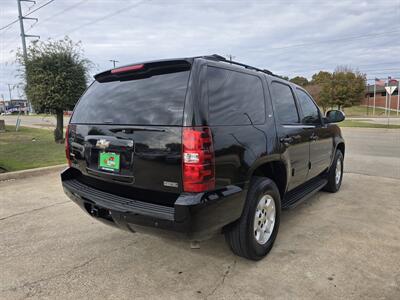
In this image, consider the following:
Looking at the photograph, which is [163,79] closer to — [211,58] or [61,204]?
[211,58]

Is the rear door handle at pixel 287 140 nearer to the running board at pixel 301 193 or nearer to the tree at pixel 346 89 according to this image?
the running board at pixel 301 193

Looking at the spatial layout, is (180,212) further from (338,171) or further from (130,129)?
(338,171)

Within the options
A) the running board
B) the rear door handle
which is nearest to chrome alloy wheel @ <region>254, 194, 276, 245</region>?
the running board

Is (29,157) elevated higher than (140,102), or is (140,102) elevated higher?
(140,102)

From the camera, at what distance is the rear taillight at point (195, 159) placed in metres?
2.35

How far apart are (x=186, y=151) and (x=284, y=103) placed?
1.93 meters

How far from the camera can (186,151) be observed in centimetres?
236

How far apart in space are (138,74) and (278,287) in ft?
7.42

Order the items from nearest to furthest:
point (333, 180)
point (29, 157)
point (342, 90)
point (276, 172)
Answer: point (276, 172), point (333, 180), point (29, 157), point (342, 90)

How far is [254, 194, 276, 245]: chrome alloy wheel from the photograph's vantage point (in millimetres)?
3078

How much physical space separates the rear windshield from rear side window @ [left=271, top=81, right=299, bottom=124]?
4.56 feet

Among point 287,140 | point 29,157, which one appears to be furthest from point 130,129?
point 29,157

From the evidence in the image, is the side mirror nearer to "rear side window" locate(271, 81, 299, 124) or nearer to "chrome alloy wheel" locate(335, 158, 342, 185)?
"chrome alloy wheel" locate(335, 158, 342, 185)

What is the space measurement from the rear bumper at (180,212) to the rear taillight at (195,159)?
83 millimetres
